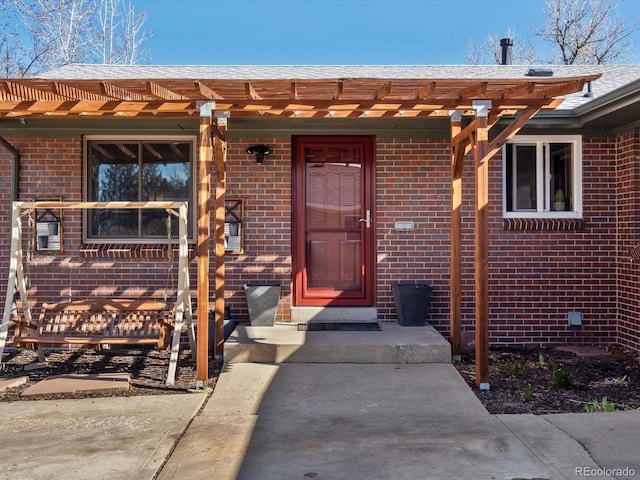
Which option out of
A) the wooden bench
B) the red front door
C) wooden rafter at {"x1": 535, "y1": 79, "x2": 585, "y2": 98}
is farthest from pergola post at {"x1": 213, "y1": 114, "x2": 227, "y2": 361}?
wooden rafter at {"x1": 535, "y1": 79, "x2": 585, "y2": 98}

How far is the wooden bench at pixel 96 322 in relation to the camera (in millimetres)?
5695

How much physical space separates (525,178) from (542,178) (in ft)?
0.67

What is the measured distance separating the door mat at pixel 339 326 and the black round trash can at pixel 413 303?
36 cm

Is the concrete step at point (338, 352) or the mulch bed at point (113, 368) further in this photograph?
the concrete step at point (338, 352)

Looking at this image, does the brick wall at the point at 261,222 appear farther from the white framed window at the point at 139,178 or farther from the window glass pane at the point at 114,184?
the window glass pane at the point at 114,184

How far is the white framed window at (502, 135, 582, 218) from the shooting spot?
23.4 feet

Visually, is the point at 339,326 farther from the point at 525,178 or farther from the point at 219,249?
the point at 525,178

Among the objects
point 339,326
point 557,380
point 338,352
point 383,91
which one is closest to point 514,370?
point 557,380

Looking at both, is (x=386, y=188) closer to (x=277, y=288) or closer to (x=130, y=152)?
(x=277, y=288)

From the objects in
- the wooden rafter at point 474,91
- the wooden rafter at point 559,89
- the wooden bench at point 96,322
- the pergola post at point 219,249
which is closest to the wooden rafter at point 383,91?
the wooden rafter at point 474,91

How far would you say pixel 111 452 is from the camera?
3750 mm

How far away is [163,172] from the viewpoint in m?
7.21

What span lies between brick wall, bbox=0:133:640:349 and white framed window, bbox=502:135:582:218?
0.57ft

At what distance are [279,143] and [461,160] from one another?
7.57ft
